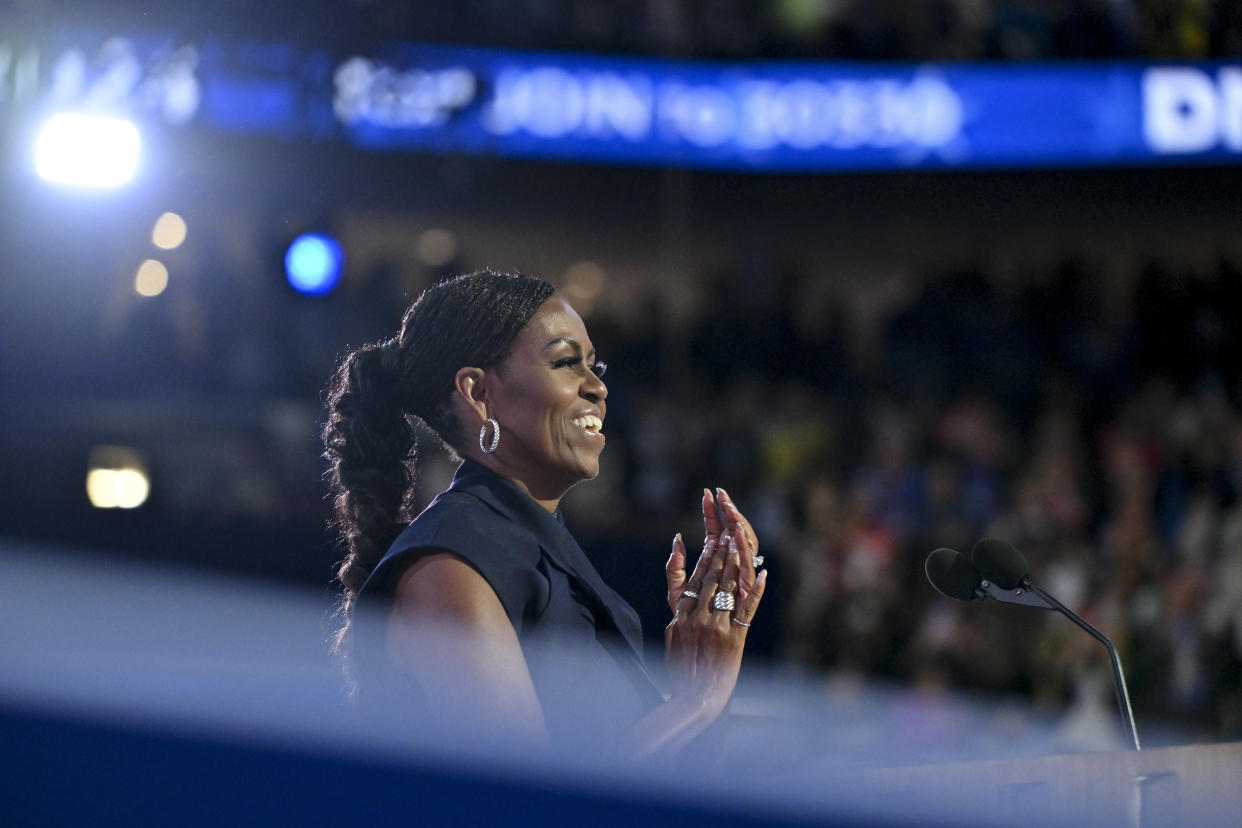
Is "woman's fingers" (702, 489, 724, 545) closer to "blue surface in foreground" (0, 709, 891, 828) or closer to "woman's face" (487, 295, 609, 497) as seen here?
"woman's face" (487, 295, 609, 497)

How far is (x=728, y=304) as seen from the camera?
822 cm

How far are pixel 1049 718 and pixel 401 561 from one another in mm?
4213

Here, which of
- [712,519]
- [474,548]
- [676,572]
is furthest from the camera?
[676,572]

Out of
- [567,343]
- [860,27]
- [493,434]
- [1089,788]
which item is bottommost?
[1089,788]

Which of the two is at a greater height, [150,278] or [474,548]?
[150,278]

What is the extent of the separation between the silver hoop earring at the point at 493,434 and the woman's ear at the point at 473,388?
0.01 metres

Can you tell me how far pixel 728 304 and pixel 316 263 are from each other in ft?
8.19

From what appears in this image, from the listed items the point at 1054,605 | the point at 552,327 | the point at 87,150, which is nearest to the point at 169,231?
the point at 87,150

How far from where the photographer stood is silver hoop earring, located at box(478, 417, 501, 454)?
1.88 m

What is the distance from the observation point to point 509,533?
5.75 ft

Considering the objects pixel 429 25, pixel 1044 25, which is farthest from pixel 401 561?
pixel 1044 25

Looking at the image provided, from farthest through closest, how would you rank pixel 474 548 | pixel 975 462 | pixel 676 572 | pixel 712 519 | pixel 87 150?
pixel 975 462
pixel 87 150
pixel 676 572
pixel 712 519
pixel 474 548

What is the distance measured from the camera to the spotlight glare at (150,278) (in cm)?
799

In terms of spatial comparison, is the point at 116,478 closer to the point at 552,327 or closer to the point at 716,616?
the point at 552,327
